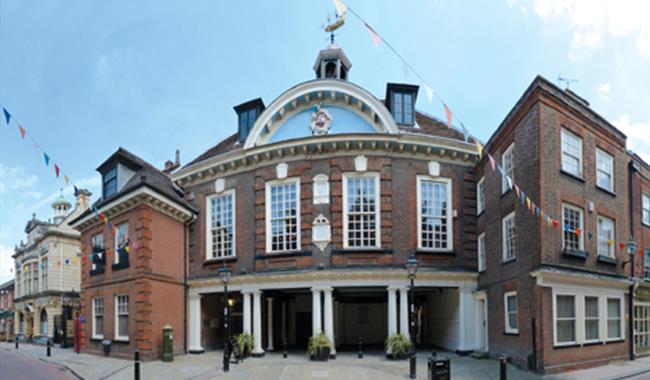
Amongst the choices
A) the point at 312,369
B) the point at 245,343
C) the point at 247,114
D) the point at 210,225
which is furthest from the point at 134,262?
the point at 312,369

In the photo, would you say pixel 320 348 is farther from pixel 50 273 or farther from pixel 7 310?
pixel 7 310

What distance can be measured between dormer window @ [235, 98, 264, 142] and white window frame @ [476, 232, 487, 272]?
11.1 m

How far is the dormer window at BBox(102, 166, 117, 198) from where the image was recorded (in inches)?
963

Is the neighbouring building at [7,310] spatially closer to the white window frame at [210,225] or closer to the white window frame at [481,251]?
the white window frame at [210,225]

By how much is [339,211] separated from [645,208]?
13297 mm

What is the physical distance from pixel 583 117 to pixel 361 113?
820 cm

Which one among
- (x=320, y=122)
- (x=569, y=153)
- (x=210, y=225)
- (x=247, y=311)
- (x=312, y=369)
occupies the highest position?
(x=320, y=122)

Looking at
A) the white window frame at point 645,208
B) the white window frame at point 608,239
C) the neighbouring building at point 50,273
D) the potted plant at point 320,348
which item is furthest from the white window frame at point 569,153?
the neighbouring building at point 50,273

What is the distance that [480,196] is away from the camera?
20984 mm

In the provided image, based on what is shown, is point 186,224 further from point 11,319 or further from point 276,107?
point 11,319

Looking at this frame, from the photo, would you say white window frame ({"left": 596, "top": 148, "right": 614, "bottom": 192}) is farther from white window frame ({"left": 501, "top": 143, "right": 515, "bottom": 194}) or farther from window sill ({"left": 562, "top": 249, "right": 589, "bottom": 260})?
white window frame ({"left": 501, "top": 143, "right": 515, "bottom": 194})

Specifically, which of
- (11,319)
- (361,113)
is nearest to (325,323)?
(361,113)

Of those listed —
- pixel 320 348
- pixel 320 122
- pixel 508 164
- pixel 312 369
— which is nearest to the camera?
pixel 312 369

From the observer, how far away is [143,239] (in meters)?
20.5
